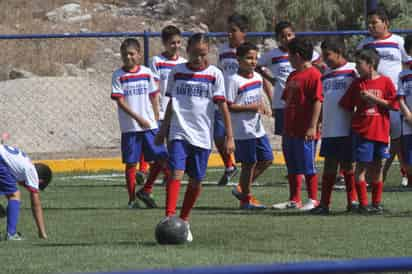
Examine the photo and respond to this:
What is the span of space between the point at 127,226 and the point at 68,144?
10.6m

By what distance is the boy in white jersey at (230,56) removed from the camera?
1284 cm

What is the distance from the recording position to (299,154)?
36.2 feet

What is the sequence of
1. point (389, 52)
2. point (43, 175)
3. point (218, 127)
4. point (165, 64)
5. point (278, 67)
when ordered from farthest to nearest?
point (218, 127)
point (278, 67)
point (165, 64)
point (389, 52)
point (43, 175)

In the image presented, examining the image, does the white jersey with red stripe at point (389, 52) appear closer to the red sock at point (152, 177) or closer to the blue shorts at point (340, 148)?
the blue shorts at point (340, 148)

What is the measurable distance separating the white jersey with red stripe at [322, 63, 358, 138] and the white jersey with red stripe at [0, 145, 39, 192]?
3.12 m

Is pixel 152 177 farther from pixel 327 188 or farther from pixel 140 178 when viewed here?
pixel 140 178

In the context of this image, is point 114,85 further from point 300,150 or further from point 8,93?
point 8,93

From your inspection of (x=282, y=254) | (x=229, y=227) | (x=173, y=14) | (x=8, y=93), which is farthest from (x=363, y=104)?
(x=173, y=14)

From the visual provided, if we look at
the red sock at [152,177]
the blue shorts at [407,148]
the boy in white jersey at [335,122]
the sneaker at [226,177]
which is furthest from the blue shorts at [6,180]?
the sneaker at [226,177]

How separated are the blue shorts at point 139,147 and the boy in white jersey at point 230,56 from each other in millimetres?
1479

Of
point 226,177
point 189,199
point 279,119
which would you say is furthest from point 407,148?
point 226,177

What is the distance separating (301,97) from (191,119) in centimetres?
→ 204

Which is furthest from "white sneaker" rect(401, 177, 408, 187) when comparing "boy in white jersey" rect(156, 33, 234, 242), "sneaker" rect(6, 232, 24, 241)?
"sneaker" rect(6, 232, 24, 241)

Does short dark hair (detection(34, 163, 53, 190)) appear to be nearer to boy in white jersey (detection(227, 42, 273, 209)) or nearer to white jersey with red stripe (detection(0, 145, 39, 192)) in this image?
white jersey with red stripe (detection(0, 145, 39, 192))
